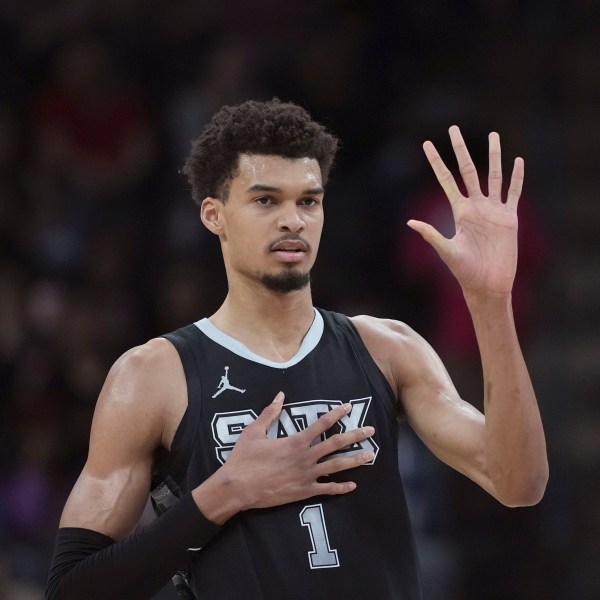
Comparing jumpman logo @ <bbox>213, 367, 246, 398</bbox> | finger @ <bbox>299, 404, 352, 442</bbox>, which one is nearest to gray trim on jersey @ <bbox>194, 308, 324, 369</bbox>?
jumpman logo @ <bbox>213, 367, 246, 398</bbox>

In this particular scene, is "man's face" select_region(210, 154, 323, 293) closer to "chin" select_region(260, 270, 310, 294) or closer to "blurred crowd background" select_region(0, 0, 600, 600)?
"chin" select_region(260, 270, 310, 294)

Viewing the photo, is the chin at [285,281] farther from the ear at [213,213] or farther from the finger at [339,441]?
the finger at [339,441]

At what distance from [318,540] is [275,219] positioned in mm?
901

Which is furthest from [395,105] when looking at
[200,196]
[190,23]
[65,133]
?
[200,196]

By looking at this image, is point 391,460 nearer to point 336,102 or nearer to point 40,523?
point 40,523

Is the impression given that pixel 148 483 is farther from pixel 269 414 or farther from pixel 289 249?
pixel 289 249

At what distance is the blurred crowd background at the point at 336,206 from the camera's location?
238 inches

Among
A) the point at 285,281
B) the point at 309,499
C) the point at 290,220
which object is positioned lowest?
the point at 309,499

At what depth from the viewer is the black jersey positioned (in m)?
3.16

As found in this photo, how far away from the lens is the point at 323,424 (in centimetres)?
317

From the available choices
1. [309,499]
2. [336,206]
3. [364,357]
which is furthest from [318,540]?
[336,206]

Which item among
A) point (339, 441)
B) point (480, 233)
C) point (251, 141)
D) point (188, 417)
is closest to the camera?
point (480, 233)

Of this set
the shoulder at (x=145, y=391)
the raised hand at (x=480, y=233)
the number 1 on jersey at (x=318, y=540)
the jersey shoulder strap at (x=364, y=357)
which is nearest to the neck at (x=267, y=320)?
the jersey shoulder strap at (x=364, y=357)

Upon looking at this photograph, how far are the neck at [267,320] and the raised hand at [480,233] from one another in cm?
61
